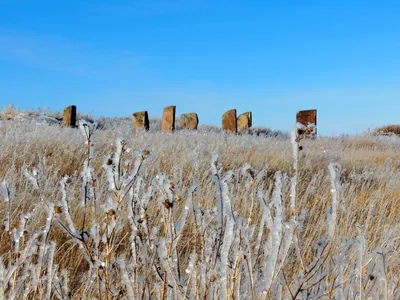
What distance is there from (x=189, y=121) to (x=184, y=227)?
47.9ft

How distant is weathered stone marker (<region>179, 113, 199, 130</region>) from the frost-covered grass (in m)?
8.63

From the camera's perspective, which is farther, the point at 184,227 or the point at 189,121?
the point at 189,121

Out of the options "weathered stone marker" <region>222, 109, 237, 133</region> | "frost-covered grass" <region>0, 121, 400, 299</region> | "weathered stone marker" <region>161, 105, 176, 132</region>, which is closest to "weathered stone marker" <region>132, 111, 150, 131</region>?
"weathered stone marker" <region>161, 105, 176, 132</region>

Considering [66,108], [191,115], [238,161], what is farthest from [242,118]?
[238,161]

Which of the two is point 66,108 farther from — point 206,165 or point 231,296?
point 231,296

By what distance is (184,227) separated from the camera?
3723 mm

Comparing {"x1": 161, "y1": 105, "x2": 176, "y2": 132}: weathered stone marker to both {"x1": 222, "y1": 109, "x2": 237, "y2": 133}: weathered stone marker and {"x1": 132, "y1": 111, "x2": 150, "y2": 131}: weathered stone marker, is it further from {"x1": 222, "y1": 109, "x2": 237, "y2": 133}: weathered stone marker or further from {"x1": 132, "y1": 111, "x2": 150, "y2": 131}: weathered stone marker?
{"x1": 222, "y1": 109, "x2": 237, "y2": 133}: weathered stone marker

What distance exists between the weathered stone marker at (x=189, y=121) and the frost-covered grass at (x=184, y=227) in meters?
8.63

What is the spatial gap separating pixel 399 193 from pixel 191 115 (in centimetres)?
1296

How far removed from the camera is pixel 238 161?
7.48m

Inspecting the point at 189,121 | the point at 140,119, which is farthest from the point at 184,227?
the point at 189,121

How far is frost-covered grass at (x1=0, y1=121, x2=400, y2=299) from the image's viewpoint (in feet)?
4.56

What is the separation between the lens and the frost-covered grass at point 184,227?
1.39 meters

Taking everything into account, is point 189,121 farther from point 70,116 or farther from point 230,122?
point 70,116
